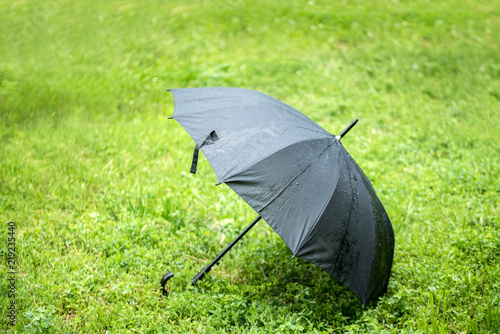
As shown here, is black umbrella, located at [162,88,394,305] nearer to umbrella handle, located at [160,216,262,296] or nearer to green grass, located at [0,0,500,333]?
green grass, located at [0,0,500,333]

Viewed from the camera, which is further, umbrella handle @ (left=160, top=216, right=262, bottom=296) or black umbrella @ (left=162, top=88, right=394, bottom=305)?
umbrella handle @ (left=160, top=216, right=262, bottom=296)

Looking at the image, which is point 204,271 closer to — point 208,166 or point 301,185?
point 301,185

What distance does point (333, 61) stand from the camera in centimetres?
821

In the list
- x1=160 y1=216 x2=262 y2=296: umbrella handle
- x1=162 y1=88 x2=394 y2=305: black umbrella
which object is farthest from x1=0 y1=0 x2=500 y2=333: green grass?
x1=162 y1=88 x2=394 y2=305: black umbrella

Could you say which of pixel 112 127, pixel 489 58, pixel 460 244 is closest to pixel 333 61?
pixel 489 58

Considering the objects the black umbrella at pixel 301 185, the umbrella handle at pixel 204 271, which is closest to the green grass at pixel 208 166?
the umbrella handle at pixel 204 271

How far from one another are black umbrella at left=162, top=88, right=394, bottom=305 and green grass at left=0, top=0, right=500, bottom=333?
679 mm

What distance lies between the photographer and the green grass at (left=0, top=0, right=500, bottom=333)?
321 centimetres

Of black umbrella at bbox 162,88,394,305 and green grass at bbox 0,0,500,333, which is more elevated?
black umbrella at bbox 162,88,394,305

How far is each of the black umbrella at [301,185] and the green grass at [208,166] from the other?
2.23ft

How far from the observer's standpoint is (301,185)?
2.52 metres

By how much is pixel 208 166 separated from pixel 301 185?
9.12 feet

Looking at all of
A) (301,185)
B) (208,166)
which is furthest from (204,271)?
(208,166)

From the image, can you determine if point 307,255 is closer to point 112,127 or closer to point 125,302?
point 125,302
